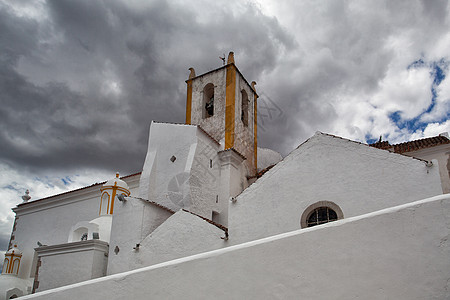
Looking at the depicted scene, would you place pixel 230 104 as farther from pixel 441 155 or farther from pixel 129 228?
pixel 441 155

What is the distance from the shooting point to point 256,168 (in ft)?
55.6

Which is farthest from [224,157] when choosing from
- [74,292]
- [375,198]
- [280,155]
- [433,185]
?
[74,292]

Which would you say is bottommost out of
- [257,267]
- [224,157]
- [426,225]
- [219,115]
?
[257,267]

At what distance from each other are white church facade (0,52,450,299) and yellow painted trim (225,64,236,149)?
0.05 meters

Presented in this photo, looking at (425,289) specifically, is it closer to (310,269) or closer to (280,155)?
(310,269)

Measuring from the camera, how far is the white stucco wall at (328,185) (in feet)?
25.8

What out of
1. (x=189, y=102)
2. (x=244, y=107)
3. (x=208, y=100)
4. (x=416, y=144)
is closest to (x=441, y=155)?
(x=416, y=144)

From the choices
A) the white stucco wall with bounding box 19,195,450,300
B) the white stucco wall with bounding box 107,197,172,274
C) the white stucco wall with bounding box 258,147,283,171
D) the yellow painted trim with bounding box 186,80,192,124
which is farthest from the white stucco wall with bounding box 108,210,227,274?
the white stucco wall with bounding box 258,147,283,171

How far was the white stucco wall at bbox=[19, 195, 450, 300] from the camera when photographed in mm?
3871

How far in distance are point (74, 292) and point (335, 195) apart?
5.79 m

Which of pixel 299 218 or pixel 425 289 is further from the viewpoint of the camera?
pixel 299 218

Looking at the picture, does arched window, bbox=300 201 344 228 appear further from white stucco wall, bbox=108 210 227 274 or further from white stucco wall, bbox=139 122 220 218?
white stucco wall, bbox=139 122 220 218

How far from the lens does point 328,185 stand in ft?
28.1

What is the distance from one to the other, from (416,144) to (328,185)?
6.51m
